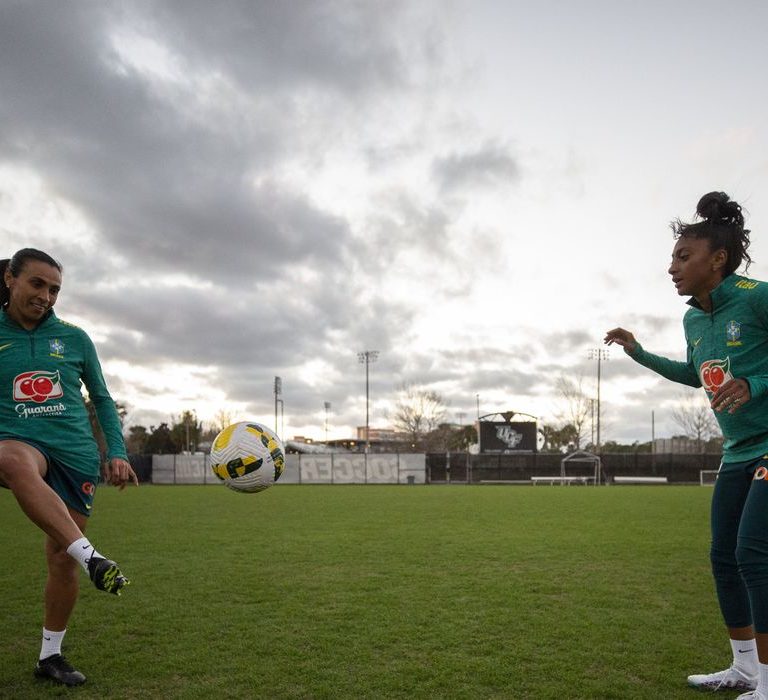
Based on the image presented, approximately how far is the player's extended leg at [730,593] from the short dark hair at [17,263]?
4236 millimetres

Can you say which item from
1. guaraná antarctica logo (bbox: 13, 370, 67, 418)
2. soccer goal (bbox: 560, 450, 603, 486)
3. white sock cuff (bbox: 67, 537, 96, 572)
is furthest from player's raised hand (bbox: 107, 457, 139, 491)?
soccer goal (bbox: 560, 450, 603, 486)

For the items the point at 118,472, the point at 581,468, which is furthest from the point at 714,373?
the point at 581,468

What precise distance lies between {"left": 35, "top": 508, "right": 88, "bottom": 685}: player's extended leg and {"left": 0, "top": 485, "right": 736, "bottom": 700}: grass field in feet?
0.46

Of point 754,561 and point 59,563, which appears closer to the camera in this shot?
point 754,561

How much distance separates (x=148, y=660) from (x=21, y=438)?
1.82 meters

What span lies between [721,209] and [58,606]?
4682 millimetres

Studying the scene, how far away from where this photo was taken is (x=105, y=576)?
325 cm

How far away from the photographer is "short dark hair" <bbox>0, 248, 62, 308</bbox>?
4.05 m

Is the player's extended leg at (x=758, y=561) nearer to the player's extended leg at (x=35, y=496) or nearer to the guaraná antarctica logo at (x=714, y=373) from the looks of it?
the guaraná antarctica logo at (x=714, y=373)

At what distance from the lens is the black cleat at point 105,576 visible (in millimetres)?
3240

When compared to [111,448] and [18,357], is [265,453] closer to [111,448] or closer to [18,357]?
[111,448]

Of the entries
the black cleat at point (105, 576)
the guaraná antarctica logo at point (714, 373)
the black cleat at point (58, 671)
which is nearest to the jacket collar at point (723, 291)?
the guaraná antarctica logo at point (714, 373)

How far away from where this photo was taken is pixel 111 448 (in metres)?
4.43

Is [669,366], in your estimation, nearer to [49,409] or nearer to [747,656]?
[747,656]
